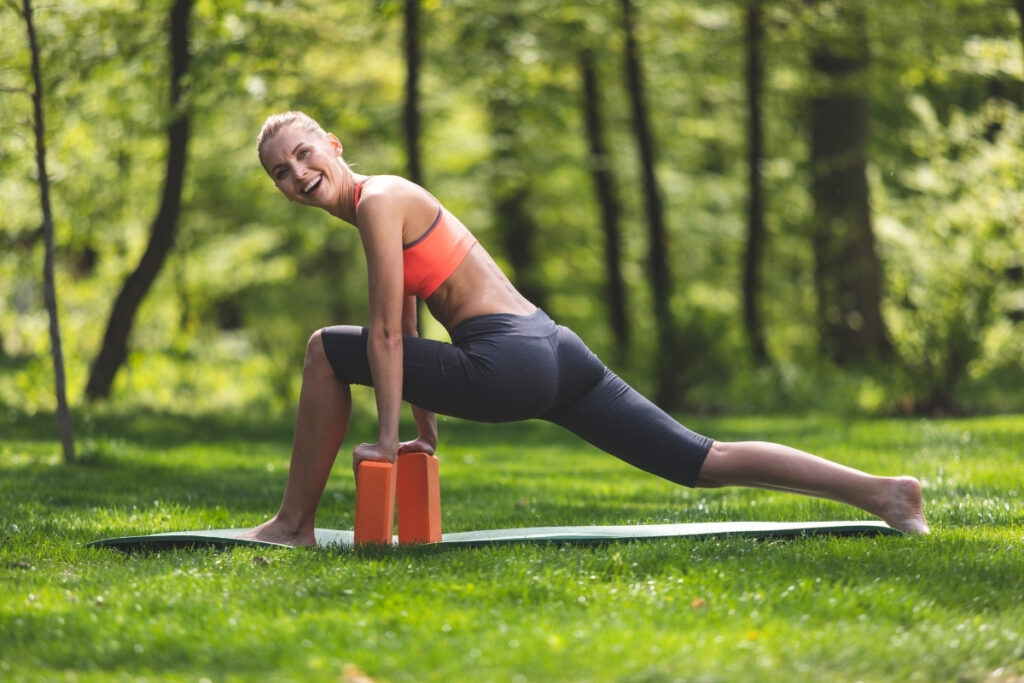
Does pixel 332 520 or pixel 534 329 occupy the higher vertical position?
pixel 534 329

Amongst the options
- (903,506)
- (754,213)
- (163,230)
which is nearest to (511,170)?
(754,213)

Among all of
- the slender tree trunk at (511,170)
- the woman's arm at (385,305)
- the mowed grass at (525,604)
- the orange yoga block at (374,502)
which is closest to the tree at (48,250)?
the mowed grass at (525,604)

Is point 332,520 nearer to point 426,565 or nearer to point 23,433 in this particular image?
point 426,565

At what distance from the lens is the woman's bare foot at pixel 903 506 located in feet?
16.5

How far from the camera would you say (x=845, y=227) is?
16.6 meters

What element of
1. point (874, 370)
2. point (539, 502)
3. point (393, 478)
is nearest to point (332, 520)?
point (539, 502)

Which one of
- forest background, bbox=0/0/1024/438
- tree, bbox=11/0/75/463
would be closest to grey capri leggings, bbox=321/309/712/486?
tree, bbox=11/0/75/463

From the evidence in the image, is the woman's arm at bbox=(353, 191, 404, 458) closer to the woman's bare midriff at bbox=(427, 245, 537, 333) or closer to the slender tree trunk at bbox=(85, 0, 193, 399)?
the woman's bare midriff at bbox=(427, 245, 537, 333)

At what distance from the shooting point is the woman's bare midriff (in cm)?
499

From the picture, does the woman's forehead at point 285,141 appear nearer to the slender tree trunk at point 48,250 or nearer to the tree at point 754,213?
the slender tree trunk at point 48,250

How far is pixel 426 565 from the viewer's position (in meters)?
4.68

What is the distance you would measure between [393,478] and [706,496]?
339 centimetres

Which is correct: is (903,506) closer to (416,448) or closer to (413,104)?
(416,448)

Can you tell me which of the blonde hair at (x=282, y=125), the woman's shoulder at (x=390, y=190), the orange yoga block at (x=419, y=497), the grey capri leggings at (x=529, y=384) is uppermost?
the blonde hair at (x=282, y=125)
